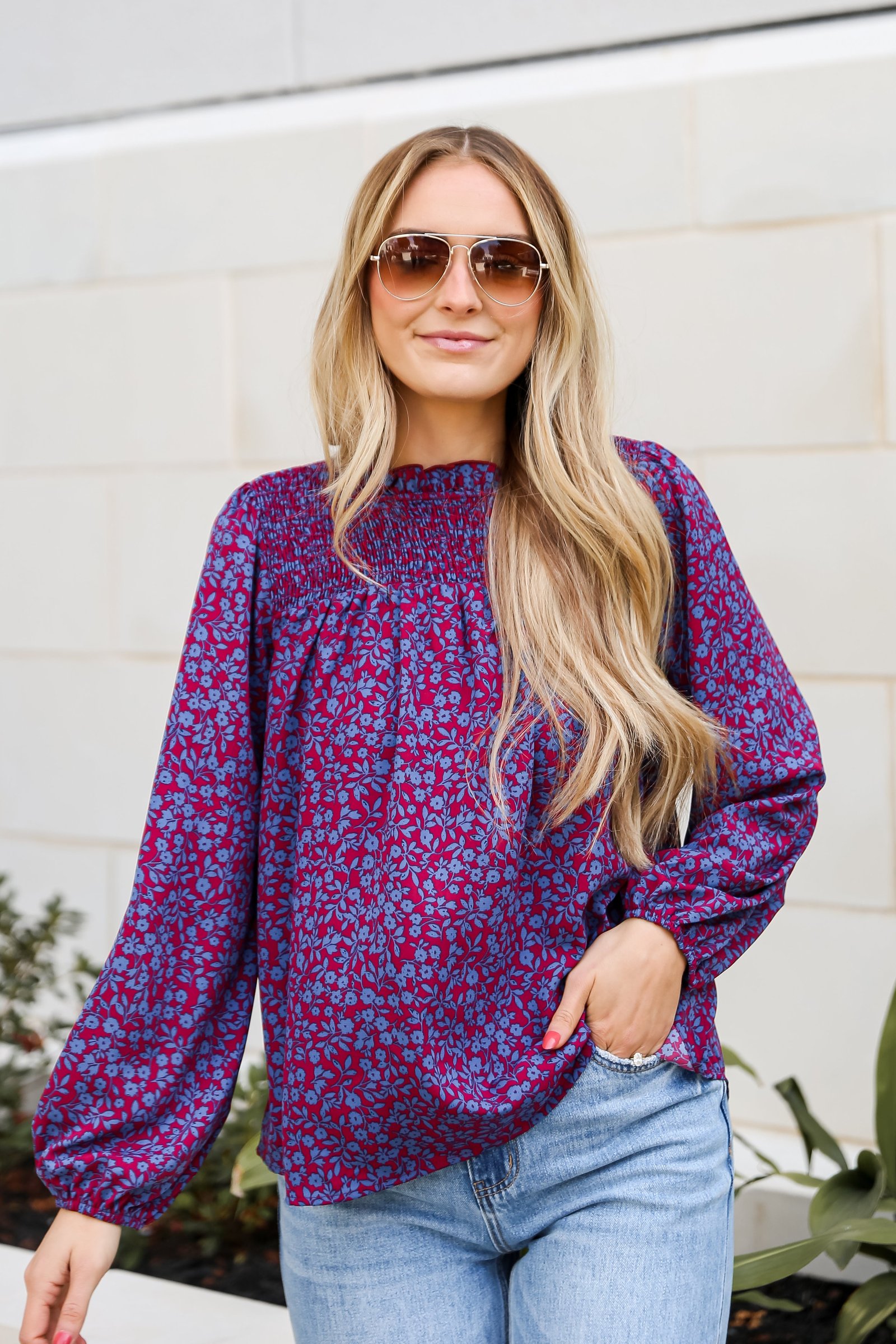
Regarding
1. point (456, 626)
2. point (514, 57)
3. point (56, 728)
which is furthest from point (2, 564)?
point (456, 626)

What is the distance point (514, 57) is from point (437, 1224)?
102 inches

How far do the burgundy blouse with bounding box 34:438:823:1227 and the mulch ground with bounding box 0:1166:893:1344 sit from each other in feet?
3.80

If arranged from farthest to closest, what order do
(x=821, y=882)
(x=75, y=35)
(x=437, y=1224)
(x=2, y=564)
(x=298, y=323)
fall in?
(x=2, y=564) < (x=75, y=35) < (x=298, y=323) < (x=821, y=882) < (x=437, y=1224)

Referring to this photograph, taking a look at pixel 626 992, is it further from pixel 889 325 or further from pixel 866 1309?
pixel 889 325

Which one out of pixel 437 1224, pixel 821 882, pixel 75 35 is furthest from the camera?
pixel 75 35

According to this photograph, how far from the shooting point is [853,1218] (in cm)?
220

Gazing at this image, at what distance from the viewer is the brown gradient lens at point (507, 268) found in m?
1.49

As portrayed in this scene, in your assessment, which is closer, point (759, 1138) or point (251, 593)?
point (251, 593)

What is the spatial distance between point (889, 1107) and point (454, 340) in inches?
61.8

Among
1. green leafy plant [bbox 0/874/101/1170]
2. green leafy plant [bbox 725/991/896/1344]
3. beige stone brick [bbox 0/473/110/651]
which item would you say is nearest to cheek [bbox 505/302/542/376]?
green leafy plant [bbox 725/991/896/1344]

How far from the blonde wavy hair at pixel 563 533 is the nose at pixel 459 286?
0.09m

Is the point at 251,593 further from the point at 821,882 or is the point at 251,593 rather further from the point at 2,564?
the point at 2,564

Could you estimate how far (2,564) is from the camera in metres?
3.88

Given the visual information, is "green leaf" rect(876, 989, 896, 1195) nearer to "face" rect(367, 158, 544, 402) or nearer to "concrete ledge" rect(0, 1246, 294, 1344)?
"concrete ledge" rect(0, 1246, 294, 1344)
